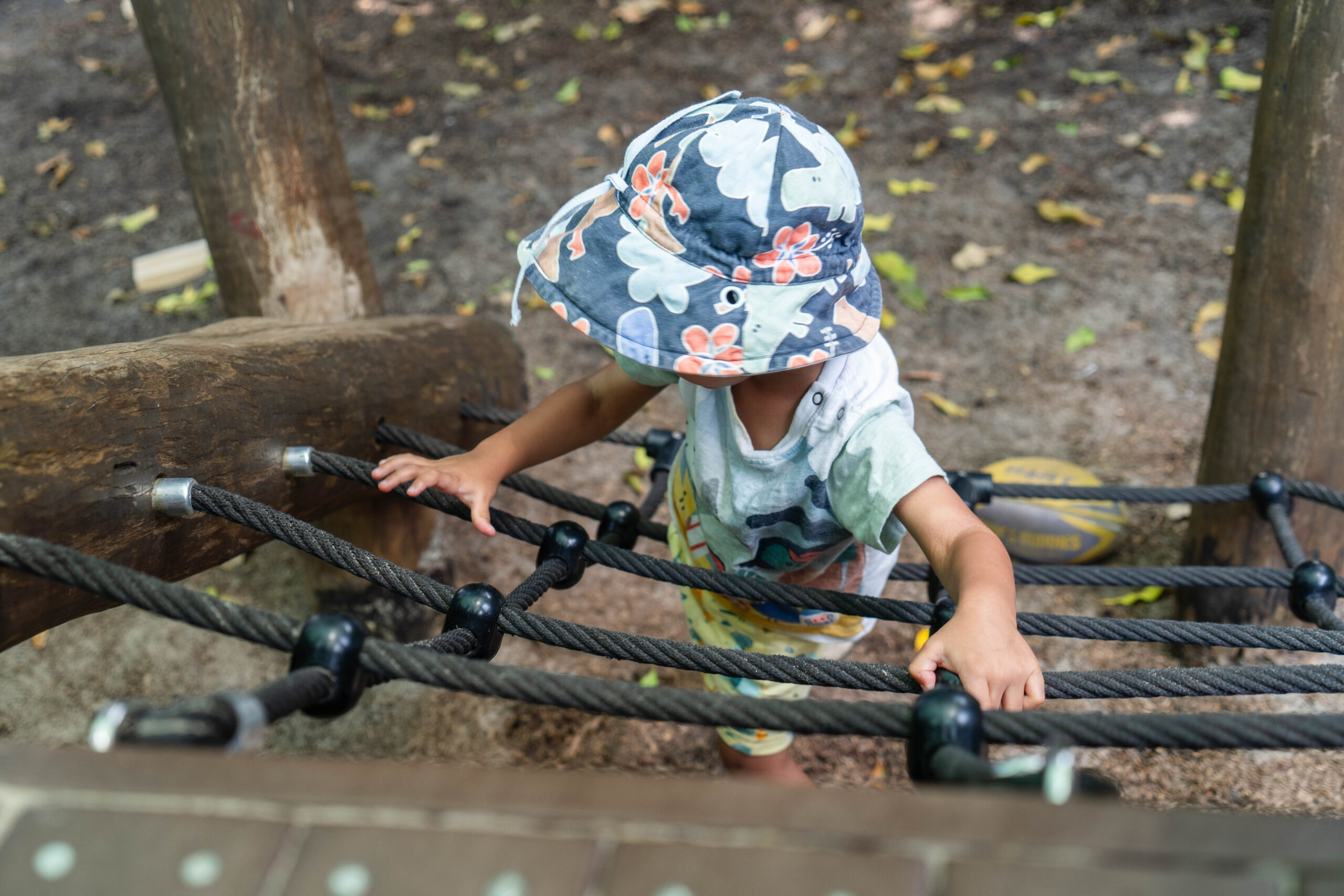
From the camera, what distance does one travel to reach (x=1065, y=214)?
3332 millimetres

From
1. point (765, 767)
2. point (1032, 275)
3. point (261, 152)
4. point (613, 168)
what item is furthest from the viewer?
point (613, 168)

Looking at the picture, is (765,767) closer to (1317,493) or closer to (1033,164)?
(1317,493)

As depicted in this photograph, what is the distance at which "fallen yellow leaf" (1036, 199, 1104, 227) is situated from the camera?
3.31m

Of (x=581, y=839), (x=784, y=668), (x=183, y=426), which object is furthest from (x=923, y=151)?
(x=581, y=839)

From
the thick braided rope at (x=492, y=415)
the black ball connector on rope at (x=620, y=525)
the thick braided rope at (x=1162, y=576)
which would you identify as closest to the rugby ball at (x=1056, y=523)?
the thick braided rope at (x=1162, y=576)

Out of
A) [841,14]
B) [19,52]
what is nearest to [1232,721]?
[841,14]

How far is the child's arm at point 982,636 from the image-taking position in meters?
0.91

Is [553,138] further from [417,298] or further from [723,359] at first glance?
[723,359]

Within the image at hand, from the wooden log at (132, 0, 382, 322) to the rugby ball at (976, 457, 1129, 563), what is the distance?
1.68 metres

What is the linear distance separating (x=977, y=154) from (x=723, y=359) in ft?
10.4

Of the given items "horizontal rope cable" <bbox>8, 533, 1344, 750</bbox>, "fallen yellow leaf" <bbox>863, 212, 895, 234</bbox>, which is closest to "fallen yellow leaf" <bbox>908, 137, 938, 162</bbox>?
"fallen yellow leaf" <bbox>863, 212, 895, 234</bbox>

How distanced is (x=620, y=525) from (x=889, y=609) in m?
0.51

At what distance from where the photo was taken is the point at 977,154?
3.74m

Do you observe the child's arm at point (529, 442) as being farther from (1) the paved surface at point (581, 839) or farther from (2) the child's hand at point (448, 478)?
(1) the paved surface at point (581, 839)
